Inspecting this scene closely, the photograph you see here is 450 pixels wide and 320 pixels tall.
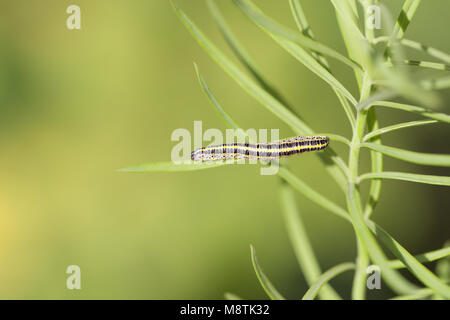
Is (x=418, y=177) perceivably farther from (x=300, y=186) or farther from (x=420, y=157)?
(x=300, y=186)

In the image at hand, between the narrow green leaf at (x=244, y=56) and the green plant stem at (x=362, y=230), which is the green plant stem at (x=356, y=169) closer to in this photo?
the green plant stem at (x=362, y=230)

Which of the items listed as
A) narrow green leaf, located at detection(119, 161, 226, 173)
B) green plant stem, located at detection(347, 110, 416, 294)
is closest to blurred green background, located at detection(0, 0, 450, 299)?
green plant stem, located at detection(347, 110, 416, 294)

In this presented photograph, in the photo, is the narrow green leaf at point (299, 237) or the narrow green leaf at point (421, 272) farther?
the narrow green leaf at point (299, 237)

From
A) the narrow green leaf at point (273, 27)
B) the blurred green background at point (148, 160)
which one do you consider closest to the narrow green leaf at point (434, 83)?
the narrow green leaf at point (273, 27)

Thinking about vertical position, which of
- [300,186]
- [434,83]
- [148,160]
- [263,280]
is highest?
[148,160]

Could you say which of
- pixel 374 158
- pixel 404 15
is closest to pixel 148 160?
pixel 374 158

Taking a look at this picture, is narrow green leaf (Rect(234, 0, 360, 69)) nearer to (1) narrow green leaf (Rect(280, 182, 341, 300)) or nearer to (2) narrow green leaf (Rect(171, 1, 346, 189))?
(2) narrow green leaf (Rect(171, 1, 346, 189))
